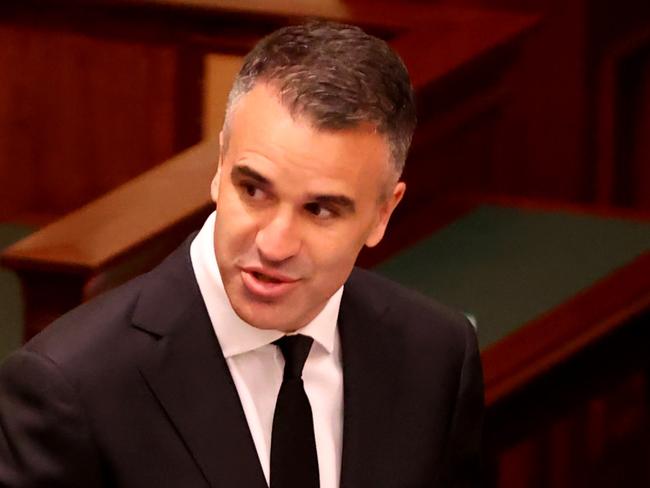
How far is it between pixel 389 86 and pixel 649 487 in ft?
7.92

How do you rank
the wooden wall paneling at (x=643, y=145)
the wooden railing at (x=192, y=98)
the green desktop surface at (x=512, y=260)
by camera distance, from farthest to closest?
1. the wooden wall paneling at (x=643, y=145)
2. the green desktop surface at (x=512, y=260)
3. the wooden railing at (x=192, y=98)

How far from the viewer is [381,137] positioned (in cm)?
194

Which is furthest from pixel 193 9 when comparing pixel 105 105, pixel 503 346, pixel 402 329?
pixel 402 329

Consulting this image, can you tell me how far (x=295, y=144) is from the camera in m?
1.87

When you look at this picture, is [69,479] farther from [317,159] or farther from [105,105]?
[105,105]

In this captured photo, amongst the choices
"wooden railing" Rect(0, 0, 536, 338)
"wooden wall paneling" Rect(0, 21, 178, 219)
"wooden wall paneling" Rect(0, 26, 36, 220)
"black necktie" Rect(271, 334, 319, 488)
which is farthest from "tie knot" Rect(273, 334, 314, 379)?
"wooden wall paneling" Rect(0, 26, 36, 220)

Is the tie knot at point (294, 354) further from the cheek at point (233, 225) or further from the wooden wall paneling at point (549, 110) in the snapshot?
the wooden wall paneling at point (549, 110)

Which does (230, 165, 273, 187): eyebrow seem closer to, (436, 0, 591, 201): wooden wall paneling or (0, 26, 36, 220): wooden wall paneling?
(0, 26, 36, 220): wooden wall paneling

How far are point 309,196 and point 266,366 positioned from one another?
0.91 feet

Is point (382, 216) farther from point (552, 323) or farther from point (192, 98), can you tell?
point (192, 98)

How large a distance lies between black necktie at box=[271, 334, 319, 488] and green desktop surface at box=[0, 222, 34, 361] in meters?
1.43

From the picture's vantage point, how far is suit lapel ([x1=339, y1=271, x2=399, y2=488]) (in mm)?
2100

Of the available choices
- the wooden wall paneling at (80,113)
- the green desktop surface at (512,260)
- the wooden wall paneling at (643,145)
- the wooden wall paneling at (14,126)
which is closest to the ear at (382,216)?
the green desktop surface at (512,260)

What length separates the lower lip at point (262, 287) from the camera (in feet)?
6.29
